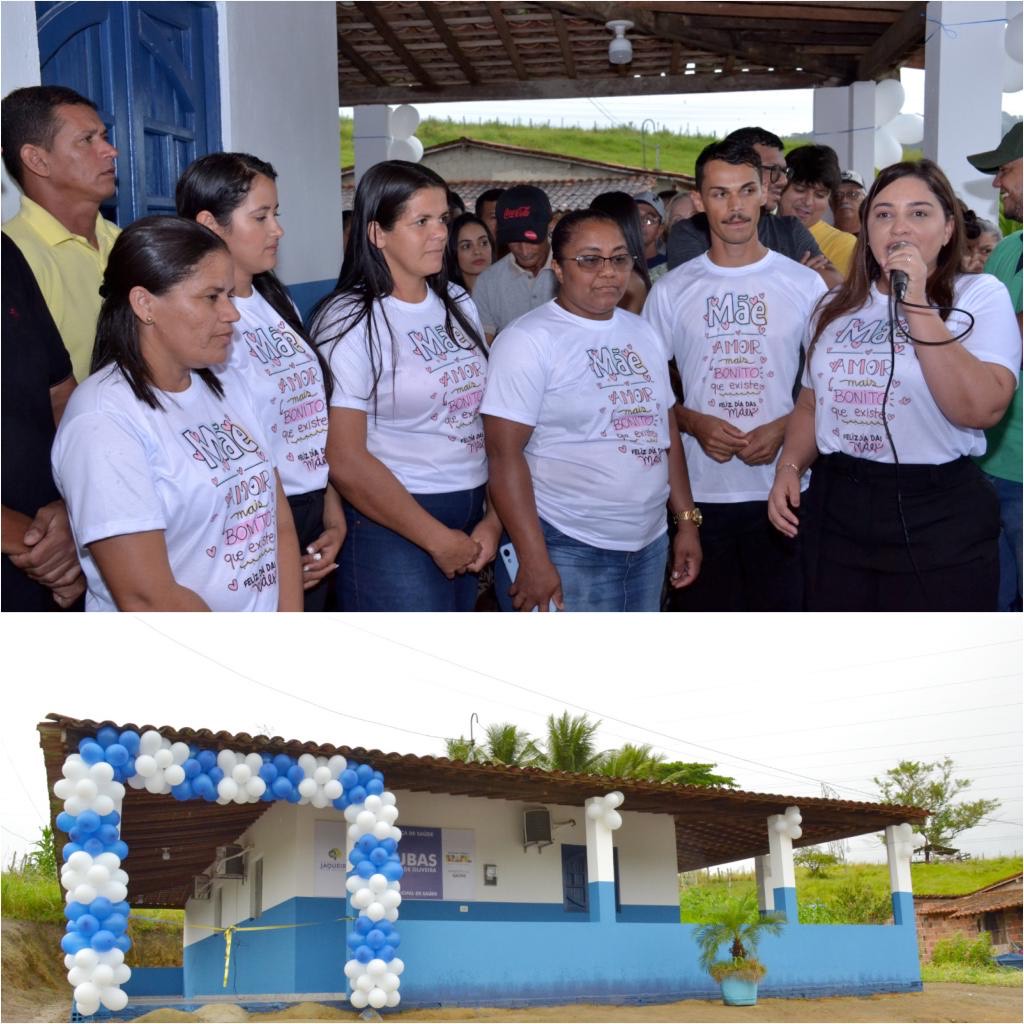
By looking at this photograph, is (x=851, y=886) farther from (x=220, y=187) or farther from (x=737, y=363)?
(x=220, y=187)

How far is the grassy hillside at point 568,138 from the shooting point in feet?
107

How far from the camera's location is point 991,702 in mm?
3633

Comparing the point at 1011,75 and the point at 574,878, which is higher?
the point at 1011,75

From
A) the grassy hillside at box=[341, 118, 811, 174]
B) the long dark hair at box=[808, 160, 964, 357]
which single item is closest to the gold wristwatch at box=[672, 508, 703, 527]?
the long dark hair at box=[808, 160, 964, 357]

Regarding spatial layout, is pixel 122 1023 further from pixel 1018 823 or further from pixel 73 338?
pixel 1018 823

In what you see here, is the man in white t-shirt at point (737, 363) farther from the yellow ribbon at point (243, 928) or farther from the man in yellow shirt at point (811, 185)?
the yellow ribbon at point (243, 928)

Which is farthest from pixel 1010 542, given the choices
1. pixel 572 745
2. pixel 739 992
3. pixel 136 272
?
pixel 739 992

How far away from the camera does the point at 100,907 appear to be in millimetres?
3820

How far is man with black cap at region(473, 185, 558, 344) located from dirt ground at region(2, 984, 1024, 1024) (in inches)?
117

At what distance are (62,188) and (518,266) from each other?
88.1 inches

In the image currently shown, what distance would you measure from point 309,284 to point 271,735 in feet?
9.05

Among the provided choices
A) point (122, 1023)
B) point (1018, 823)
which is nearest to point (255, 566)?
point (122, 1023)

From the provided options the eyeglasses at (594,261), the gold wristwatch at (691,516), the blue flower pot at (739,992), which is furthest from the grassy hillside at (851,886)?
the eyeglasses at (594,261)

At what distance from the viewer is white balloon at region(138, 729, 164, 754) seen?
433 cm
